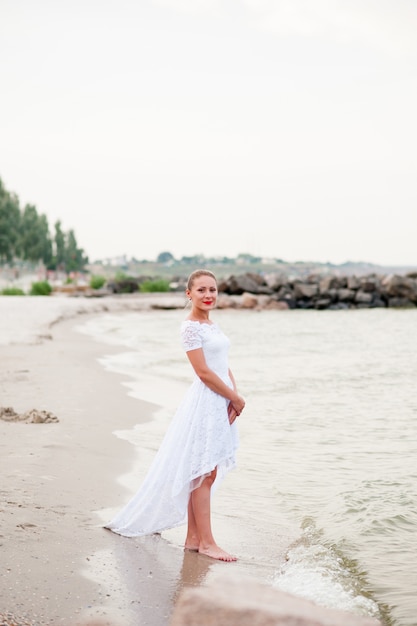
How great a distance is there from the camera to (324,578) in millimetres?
4531

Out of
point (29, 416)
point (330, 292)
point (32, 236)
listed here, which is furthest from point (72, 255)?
point (29, 416)

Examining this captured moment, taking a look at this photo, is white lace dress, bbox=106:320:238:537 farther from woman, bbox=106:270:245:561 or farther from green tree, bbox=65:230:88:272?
green tree, bbox=65:230:88:272

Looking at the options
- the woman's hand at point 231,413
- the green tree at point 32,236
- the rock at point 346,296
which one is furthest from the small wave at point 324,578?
the green tree at point 32,236

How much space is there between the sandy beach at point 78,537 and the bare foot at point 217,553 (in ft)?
0.17

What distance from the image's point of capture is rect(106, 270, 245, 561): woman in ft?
15.8

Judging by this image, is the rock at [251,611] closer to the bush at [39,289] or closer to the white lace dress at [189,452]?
the white lace dress at [189,452]

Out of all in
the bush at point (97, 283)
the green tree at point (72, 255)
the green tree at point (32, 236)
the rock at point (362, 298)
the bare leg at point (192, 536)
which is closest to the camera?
the bare leg at point (192, 536)

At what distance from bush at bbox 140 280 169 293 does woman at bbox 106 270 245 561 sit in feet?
216

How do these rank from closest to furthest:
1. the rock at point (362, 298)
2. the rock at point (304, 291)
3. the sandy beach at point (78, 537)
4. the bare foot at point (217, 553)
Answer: the sandy beach at point (78, 537)
the bare foot at point (217, 553)
the rock at point (362, 298)
the rock at point (304, 291)

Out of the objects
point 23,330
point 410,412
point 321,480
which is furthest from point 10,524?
point 23,330

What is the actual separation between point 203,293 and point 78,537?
1.74 m

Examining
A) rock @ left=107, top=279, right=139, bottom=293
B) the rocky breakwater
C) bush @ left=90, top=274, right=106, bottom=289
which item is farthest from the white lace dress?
bush @ left=90, top=274, right=106, bottom=289

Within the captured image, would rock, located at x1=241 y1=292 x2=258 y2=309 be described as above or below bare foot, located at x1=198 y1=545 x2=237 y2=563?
below

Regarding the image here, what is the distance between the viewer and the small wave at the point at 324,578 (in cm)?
416
